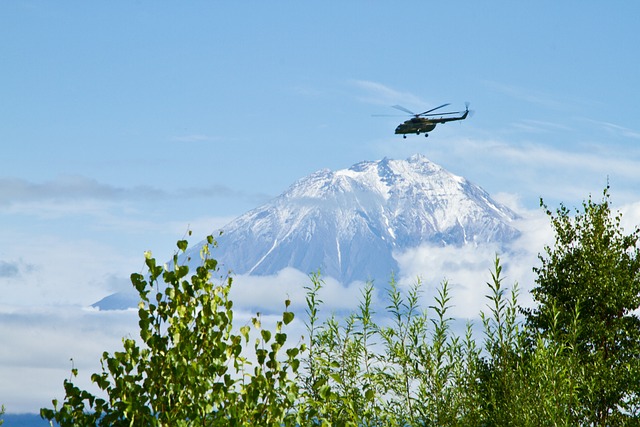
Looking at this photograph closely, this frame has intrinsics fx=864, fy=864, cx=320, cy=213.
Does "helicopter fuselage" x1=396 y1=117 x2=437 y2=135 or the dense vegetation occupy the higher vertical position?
"helicopter fuselage" x1=396 y1=117 x2=437 y2=135

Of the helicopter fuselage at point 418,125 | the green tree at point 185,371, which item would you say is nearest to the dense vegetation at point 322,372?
the green tree at point 185,371

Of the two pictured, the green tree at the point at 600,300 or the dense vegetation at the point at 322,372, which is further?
the green tree at the point at 600,300

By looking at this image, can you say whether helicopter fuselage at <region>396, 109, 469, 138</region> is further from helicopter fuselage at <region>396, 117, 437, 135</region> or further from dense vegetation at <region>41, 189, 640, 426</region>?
dense vegetation at <region>41, 189, 640, 426</region>

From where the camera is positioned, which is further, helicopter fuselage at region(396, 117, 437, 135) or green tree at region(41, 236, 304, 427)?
helicopter fuselage at region(396, 117, 437, 135)

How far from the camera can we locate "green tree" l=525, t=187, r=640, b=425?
33.7m

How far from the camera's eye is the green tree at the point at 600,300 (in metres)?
33.7

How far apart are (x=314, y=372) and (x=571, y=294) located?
2317 cm

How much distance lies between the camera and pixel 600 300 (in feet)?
119

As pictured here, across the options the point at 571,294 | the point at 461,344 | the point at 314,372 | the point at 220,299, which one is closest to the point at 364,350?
the point at 314,372

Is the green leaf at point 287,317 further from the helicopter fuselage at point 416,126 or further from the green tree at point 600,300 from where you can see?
the helicopter fuselage at point 416,126

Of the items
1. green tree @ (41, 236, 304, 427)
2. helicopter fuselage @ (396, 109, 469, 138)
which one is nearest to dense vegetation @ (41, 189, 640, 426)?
green tree @ (41, 236, 304, 427)

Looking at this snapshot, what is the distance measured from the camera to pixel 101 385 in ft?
32.9

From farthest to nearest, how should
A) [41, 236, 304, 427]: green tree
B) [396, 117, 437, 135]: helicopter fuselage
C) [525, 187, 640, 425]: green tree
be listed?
[396, 117, 437, 135]: helicopter fuselage, [525, 187, 640, 425]: green tree, [41, 236, 304, 427]: green tree

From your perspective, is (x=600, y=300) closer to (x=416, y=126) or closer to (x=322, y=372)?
(x=322, y=372)
